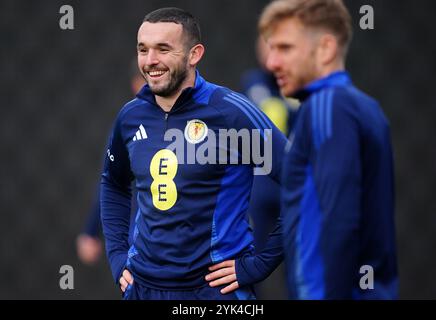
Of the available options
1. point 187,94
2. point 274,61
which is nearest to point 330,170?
point 274,61

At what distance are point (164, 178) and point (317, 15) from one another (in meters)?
0.89

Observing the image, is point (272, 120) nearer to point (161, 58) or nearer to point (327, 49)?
point (161, 58)

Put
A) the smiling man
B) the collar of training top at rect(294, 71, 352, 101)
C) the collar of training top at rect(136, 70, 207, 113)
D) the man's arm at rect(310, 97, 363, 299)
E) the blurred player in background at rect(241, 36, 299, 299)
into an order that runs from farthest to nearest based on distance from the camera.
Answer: the blurred player in background at rect(241, 36, 299, 299), the collar of training top at rect(136, 70, 207, 113), the smiling man, the collar of training top at rect(294, 71, 352, 101), the man's arm at rect(310, 97, 363, 299)

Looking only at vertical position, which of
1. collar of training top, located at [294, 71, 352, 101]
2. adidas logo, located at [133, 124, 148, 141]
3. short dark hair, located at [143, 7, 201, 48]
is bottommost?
adidas logo, located at [133, 124, 148, 141]

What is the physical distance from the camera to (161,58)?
115 inches

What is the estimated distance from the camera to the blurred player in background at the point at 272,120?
191 inches

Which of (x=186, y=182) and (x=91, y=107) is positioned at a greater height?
(x=91, y=107)

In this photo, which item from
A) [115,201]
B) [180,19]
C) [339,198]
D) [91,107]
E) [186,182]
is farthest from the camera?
[91,107]

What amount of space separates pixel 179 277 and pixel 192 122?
0.54m

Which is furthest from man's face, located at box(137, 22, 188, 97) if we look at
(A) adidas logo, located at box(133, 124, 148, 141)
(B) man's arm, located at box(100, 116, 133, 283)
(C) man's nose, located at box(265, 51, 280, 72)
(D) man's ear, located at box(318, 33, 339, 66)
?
(D) man's ear, located at box(318, 33, 339, 66)

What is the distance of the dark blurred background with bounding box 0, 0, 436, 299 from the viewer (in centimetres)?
494

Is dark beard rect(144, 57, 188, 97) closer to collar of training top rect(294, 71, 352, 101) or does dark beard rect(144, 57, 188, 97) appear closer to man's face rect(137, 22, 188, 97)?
man's face rect(137, 22, 188, 97)

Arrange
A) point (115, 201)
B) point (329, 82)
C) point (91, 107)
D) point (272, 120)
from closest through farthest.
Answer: point (329, 82) → point (115, 201) → point (272, 120) → point (91, 107)

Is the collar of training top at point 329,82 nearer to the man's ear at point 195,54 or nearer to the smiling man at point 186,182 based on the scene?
the smiling man at point 186,182
